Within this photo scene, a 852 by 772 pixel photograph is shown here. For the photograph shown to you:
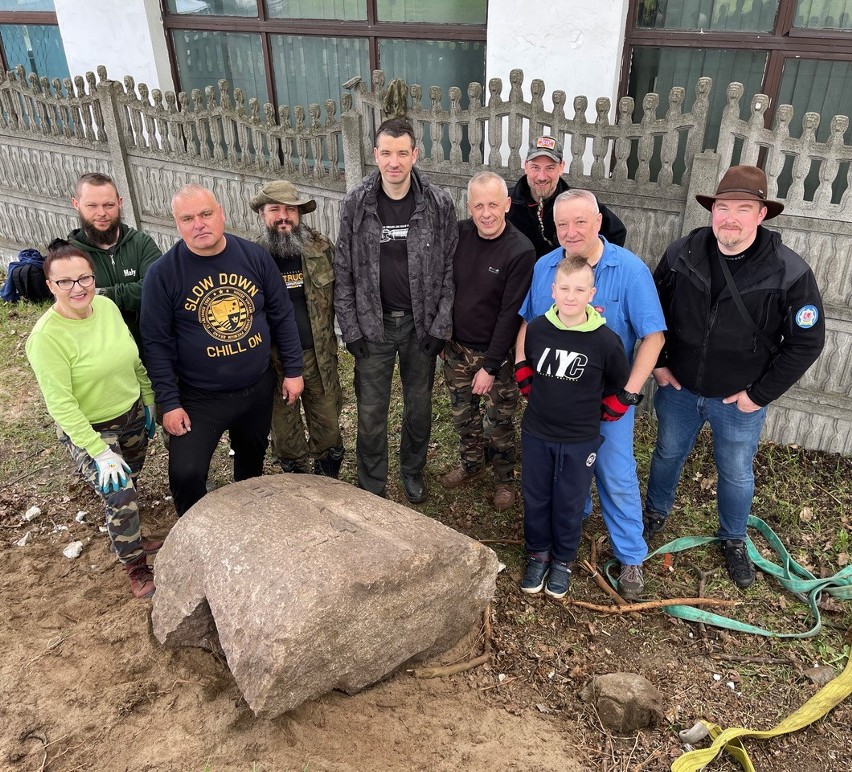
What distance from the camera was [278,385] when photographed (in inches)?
169

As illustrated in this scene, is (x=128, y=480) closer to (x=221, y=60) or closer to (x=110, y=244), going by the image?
(x=110, y=244)

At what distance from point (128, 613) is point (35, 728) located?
0.75m

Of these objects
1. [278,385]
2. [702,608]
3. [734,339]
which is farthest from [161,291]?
[702,608]

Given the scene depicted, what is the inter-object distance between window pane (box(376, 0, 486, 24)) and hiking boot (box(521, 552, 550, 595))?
16.4 ft

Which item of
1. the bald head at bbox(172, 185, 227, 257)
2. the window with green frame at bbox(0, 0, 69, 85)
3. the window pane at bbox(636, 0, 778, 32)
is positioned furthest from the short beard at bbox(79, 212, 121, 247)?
the window with green frame at bbox(0, 0, 69, 85)

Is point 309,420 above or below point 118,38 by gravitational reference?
below

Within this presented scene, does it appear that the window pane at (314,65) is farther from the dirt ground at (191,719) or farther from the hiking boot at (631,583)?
the dirt ground at (191,719)

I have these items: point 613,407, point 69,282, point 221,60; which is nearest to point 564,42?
point 613,407

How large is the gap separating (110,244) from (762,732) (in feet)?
14.2

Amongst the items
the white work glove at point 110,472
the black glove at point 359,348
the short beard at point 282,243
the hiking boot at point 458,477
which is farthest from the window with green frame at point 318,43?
the white work glove at point 110,472

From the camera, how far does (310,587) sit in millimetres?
2820

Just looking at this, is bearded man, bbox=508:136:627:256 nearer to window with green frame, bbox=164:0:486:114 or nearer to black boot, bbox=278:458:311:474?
black boot, bbox=278:458:311:474

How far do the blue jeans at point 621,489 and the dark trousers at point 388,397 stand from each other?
1248 millimetres

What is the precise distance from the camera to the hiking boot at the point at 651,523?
4.29 meters
